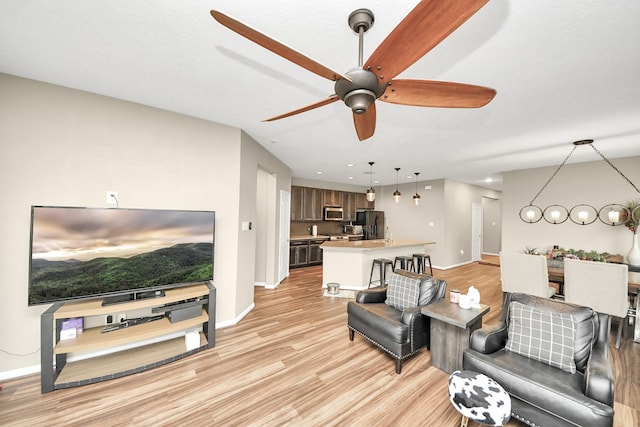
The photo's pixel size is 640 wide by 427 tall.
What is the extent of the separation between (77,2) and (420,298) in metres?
3.62

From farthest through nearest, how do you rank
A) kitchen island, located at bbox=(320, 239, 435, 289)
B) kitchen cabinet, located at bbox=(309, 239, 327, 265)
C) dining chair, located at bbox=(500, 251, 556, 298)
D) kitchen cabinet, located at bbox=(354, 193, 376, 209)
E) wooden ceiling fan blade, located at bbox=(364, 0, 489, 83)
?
kitchen cabinet, located at bbox=(354, 193, 376, 209) → kitchen cabinet, located at bbox=(309, 239, 327, 265) → kitchen island, located at bbox=(320, 239, 435, 289) → dining chair, located at bbox=(500, 251, 556, 298) → wooden ceiling fan blade, located at bbox=(364, 0, 489, 83)

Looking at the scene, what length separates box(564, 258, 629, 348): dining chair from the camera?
9.07 ft

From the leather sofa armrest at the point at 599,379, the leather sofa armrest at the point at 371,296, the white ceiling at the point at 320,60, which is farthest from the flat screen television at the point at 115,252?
the leather sofa armrest at the point at 599,379

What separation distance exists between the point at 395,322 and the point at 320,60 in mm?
2529

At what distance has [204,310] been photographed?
9.46ft

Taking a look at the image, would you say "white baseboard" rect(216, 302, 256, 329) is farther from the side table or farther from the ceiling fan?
the ceiling fan

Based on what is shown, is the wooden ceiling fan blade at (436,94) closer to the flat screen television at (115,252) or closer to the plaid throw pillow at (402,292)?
the plaid throw pillow at (402,292)

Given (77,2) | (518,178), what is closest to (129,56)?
(77,2)

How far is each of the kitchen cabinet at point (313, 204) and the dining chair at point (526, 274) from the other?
4.79 metres

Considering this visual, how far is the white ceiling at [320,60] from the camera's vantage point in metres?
1.42

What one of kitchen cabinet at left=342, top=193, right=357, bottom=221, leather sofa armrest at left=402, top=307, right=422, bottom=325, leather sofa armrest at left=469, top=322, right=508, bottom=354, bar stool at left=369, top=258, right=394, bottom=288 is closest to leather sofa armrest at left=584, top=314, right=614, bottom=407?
→ leather sofa armrest at left=469, top=322, right=508, bottom=354

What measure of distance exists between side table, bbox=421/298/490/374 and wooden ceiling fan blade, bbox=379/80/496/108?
1888 mm

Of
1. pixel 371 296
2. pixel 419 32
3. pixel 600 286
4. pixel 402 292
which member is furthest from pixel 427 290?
pixel 419 32

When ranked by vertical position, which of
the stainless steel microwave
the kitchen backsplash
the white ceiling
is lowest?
the kitchen backsplash
